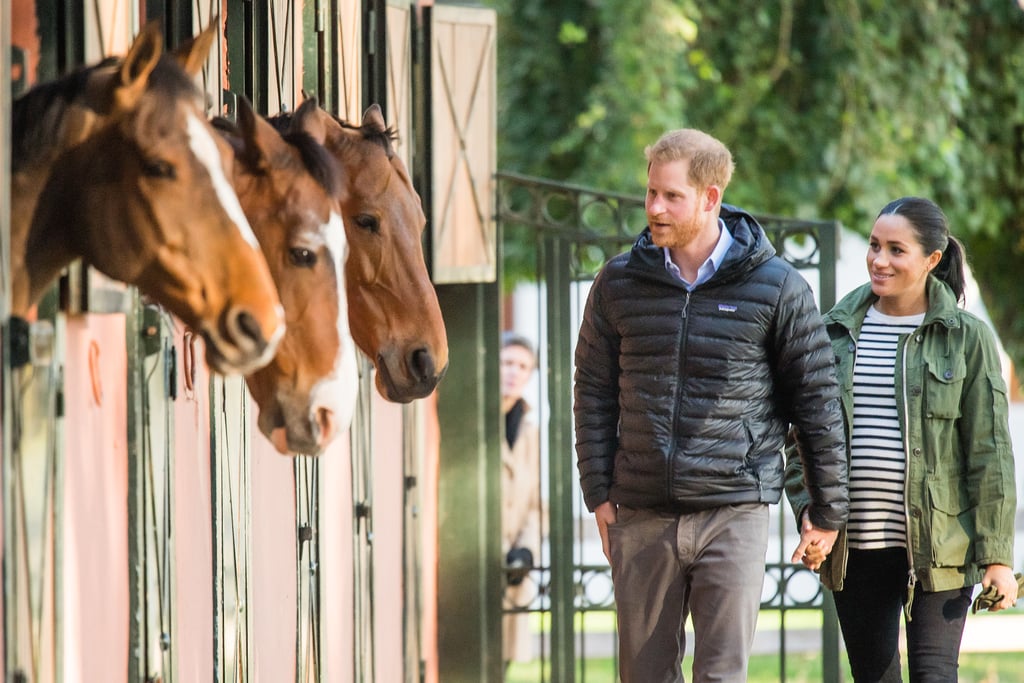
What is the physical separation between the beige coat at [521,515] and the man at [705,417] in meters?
3.91

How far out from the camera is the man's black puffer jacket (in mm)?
4172

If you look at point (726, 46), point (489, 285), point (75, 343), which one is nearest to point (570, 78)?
point (726, 46)

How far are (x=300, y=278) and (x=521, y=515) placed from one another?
5772 mm

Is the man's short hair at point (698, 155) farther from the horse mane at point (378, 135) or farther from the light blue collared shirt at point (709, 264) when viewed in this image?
the horse mane at point (378, 135)

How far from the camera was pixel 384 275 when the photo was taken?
11.4 ft

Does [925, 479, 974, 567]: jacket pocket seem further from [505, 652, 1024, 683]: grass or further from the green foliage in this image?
the green foliage

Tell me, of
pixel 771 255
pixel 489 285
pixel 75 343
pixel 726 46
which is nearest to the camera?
pixel 75 343

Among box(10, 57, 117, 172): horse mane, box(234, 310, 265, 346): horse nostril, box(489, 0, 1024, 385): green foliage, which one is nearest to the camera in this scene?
box(234, 310, 265, 346): horse nostril

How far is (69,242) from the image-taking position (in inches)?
100.0

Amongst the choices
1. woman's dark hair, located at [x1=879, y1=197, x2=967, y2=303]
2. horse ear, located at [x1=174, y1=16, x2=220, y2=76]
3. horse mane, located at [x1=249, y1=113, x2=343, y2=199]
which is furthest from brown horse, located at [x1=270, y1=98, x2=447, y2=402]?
woman's dark hair, located at [x1=879, y1=197, x2=967, y2=303]

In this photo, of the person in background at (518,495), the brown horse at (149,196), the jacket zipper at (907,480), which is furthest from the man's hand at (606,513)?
the person in background at (518,495)

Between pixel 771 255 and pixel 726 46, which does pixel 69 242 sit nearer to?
pixel 771 255

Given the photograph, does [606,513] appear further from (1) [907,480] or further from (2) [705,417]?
(1) [907,480]

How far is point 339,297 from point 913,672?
7.83ft
